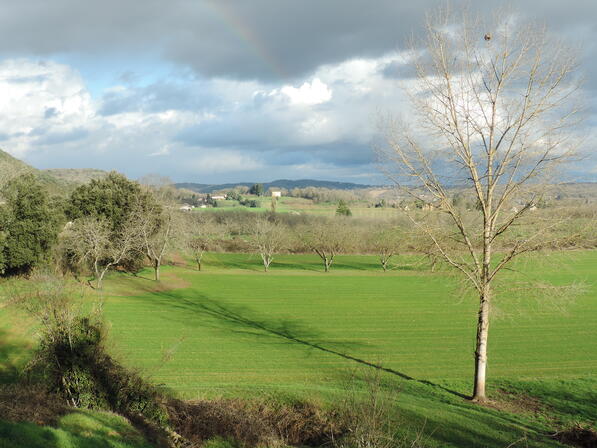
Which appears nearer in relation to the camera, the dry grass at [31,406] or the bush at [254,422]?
the dry grass at [31,406]

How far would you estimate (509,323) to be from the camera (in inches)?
1204

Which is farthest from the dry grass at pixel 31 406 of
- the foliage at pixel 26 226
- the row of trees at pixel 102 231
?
the foliage at pixel 26 226

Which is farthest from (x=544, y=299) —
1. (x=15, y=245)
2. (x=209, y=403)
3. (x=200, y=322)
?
(x=15, y=245)

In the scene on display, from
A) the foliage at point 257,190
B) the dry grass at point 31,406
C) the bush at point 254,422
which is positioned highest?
the foliage at point 257,190

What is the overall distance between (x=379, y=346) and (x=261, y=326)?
863cm

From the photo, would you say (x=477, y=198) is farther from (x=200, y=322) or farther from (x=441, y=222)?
(x=200, y=322)

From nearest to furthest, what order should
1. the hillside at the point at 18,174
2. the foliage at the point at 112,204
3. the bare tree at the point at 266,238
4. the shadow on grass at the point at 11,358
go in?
the shadow on grass at the point at 11,358, the foliage at the point at 112,204, the hillside at the point at 18,174, the bare tree at the point at 266,238

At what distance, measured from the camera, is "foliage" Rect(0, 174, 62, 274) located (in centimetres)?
4125

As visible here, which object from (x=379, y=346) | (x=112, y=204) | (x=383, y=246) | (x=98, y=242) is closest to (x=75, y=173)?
(x=112, y=204)

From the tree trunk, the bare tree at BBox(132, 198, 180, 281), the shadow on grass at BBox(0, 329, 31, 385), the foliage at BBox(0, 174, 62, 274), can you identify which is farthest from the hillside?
the tree trunk

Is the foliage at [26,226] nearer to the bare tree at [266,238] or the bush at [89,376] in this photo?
the bare tree at [266,238]

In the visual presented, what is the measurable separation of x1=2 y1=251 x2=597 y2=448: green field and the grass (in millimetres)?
4877

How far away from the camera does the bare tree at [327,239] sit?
66375mm

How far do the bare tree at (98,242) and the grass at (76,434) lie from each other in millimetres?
32969
